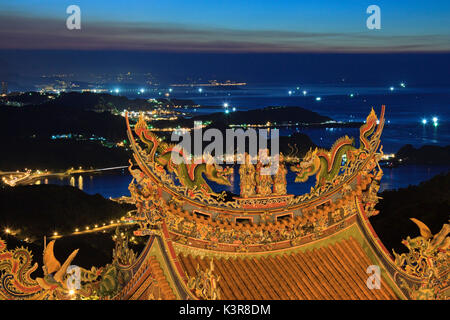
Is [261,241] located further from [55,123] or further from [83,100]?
[83,100]

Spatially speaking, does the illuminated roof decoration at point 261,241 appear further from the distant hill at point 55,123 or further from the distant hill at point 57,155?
the distant hill at point 55,123

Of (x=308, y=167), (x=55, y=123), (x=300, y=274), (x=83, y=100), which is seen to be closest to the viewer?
(x=300, y=274)

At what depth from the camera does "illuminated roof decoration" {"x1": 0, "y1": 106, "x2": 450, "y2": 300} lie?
282 inches

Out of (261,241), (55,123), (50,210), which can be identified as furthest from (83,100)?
(261,241)

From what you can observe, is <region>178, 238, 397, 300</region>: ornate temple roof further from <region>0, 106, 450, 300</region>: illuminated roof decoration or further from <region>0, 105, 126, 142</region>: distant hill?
<region>0, 105, 126, 142</region>: distant hill

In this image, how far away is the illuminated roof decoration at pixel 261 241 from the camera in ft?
23.5

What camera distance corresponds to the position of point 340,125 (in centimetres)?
9625

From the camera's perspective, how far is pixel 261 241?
25.7ft

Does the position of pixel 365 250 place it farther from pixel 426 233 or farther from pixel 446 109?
pixel 446 109

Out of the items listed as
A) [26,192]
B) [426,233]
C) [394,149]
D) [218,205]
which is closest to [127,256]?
[218,205]

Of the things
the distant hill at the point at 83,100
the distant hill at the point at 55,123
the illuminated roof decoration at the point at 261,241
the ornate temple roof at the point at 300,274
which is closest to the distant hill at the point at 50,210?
the illuminated roof decoration at the point at 261,241

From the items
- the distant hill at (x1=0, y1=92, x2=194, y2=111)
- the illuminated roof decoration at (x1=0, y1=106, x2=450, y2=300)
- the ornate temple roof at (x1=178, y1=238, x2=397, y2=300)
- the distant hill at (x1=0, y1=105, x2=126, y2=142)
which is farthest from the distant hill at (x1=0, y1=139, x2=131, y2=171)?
the ornate temple roof at (x1=178, y1=238, x2=397, y2=300)

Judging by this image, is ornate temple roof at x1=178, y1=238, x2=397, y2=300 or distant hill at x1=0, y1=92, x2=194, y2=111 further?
distant hill at x1=0, y1=92, x2=194, y2=111
